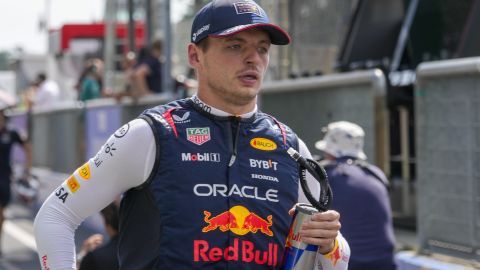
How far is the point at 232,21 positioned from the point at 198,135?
0.35m

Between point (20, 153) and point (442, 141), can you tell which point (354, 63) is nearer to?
point (442, 141)

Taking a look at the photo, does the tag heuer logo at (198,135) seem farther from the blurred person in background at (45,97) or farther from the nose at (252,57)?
the blurred person in background at (45,97)

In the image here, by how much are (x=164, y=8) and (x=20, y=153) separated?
9.84 m

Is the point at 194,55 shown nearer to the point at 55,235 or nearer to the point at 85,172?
the point at 85,172

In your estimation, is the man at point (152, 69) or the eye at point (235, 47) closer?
the eye at point (235, 47)

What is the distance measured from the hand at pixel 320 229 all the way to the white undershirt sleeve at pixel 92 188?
490 millimetres

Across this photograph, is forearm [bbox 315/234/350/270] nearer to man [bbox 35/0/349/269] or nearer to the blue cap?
man [bbox 35/0/349/269]

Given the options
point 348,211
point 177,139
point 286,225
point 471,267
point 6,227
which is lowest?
point 6,227

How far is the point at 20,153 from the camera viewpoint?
19.2 m

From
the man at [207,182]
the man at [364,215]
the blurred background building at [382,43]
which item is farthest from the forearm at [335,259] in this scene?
the blurred background building at [382,43]

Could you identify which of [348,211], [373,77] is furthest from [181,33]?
[348,211]

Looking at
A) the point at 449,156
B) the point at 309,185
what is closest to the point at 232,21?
the point at 309,185

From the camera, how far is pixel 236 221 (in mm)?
2623

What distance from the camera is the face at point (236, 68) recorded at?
268 cm
